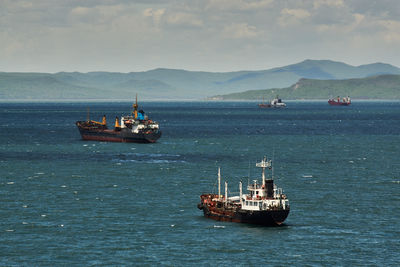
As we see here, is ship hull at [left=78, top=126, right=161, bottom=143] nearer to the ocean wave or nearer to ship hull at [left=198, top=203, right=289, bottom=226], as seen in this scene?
the ocean wave

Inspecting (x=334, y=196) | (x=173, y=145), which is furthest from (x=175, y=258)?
(x=173, y=145)

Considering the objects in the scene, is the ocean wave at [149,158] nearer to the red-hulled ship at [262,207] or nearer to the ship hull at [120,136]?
the ship hull at [120,136]

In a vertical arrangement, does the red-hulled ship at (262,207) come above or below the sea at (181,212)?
above

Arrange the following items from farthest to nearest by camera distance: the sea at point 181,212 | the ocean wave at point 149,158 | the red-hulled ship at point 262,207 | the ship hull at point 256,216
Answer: the ocean wave at point 149,158 < the ship hull at point 256,216 < the red-hulled ship at point 262,207 < the sea at point 181,212

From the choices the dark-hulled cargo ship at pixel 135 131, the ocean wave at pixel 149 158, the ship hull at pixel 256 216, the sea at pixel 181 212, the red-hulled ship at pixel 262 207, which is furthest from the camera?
the dark-hulled cargo ship at pixel 135 131

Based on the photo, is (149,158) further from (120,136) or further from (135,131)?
(120,136)

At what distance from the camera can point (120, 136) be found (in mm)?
180250

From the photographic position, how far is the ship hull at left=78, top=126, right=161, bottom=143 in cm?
17725

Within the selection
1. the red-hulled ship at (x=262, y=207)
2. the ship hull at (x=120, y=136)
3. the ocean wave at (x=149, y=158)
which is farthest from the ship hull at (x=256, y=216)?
the ship hull at (x=120, y=136)

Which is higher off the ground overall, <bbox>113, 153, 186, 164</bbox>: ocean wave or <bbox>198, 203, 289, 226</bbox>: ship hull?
<bbox>198, 203, 289, 226</bbox>: ship hull

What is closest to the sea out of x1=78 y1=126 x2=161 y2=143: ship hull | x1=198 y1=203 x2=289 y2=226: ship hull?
x1=198 y1=203 x2=289 y2=226: ship hull

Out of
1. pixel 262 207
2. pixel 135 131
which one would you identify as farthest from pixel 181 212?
pixel 135 131

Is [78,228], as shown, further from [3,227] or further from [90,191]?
[90,191]

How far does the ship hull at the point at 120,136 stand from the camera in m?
177
